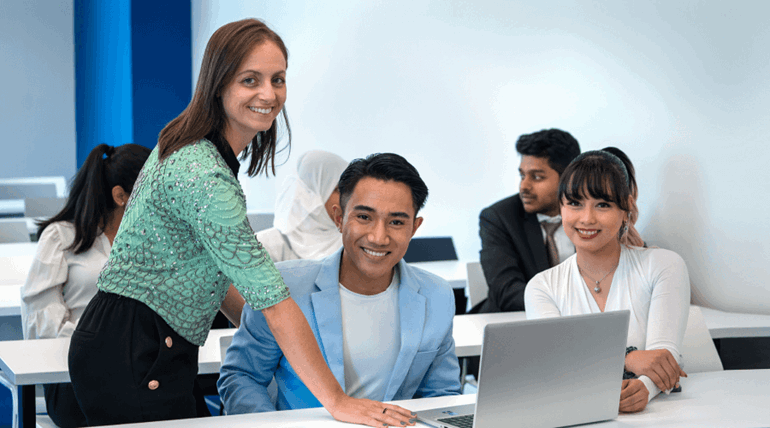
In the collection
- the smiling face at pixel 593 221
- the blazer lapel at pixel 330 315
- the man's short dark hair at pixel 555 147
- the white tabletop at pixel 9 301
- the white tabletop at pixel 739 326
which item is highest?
the man's short dark hair at pixel 555 147

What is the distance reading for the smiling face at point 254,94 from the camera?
154 cm

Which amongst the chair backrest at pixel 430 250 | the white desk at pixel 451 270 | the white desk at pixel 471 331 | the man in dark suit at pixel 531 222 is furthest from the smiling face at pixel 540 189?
the chair backrest at pixel 430 250

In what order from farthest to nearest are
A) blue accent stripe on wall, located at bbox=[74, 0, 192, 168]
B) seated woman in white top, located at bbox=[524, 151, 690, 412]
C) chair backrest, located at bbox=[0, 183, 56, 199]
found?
1. chair backrest, located at bbox=[0, 183, 56, 199]
2. blue accent stripe on wall, located at bbox=[74, 0, 192, 168]
3. seated woman in white top, located at bbox=[524, 151, 690, 412]

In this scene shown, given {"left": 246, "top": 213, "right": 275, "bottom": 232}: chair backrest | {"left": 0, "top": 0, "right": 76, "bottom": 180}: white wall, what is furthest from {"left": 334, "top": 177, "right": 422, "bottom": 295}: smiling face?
{"left": 0, "top": 0, "right": 76, "bottom": 180}: white wall

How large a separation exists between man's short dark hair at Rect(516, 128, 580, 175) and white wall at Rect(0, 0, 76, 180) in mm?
8950

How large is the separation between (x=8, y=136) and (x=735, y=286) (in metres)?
9.91

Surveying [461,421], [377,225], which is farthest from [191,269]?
[461,421]

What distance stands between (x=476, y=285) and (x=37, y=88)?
29.4ft

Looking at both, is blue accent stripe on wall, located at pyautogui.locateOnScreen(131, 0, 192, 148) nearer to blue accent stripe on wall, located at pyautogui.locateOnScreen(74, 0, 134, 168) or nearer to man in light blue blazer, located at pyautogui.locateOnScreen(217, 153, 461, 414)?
blue accent stripe on wall, located at pyautogui.locateOnScreen(74, 0, 134, 168)

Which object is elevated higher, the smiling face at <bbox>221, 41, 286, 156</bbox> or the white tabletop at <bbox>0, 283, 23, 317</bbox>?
the smiling face at <bbox>221, 41, 286, 156</bbox>

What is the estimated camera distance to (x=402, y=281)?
1917mm

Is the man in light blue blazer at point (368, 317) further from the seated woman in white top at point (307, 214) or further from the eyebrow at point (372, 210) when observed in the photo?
the seated woman in white top at point (307, 214)

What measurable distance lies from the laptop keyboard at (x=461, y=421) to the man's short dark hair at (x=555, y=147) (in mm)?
2026

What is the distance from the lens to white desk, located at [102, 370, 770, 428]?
1532 mm
